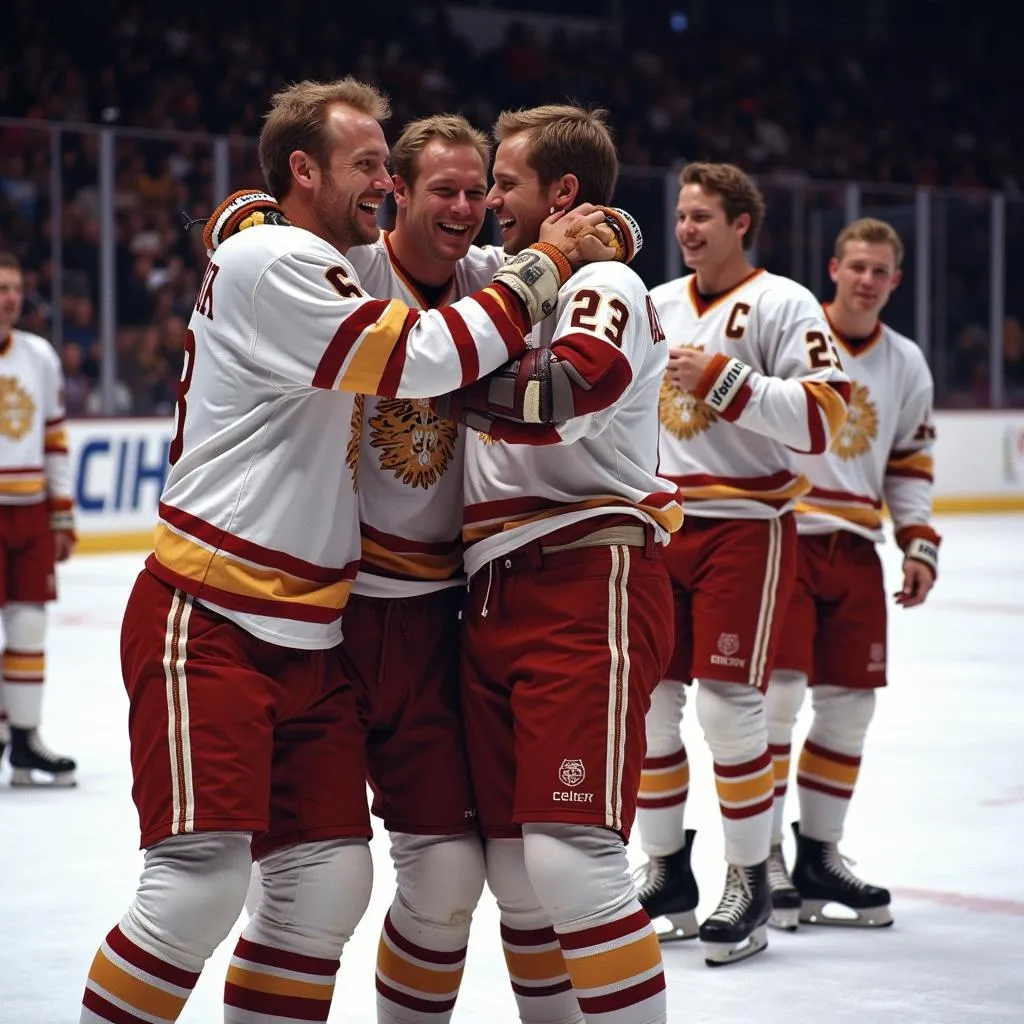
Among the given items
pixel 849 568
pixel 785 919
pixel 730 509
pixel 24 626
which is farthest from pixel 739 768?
pixel 24 626

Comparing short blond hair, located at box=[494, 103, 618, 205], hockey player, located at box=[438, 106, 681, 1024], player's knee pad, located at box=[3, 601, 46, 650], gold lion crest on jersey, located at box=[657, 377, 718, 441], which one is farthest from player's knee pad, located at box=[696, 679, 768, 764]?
player's knee pad, located at box=[3, 601, 46, 650]

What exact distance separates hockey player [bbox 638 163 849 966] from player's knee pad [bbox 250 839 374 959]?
48.4 inches

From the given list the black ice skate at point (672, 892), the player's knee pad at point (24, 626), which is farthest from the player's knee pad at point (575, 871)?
the player's knee pad at point (24, 626)

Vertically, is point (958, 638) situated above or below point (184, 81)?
below

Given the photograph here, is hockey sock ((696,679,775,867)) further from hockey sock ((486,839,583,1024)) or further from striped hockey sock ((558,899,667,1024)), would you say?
striped hockey sock ((558,899,667,1024))

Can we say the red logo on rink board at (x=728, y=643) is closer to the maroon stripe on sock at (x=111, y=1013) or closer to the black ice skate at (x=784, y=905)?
the black ice skate at (x=784, y=905)

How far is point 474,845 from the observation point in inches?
104

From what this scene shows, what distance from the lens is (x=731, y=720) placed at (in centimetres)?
363

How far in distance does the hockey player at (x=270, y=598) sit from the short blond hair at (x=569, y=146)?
16 centimetres

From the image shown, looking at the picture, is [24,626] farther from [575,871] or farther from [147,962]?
[575,871]

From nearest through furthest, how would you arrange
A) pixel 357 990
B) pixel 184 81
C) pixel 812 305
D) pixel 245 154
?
pixel 357 990
pixel 812 305
pixel 245 154
pixel 184 81

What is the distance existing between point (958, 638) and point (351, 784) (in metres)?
6.07

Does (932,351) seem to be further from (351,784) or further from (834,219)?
(351,784)

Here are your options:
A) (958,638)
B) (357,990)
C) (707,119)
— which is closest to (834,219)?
(707,119)
